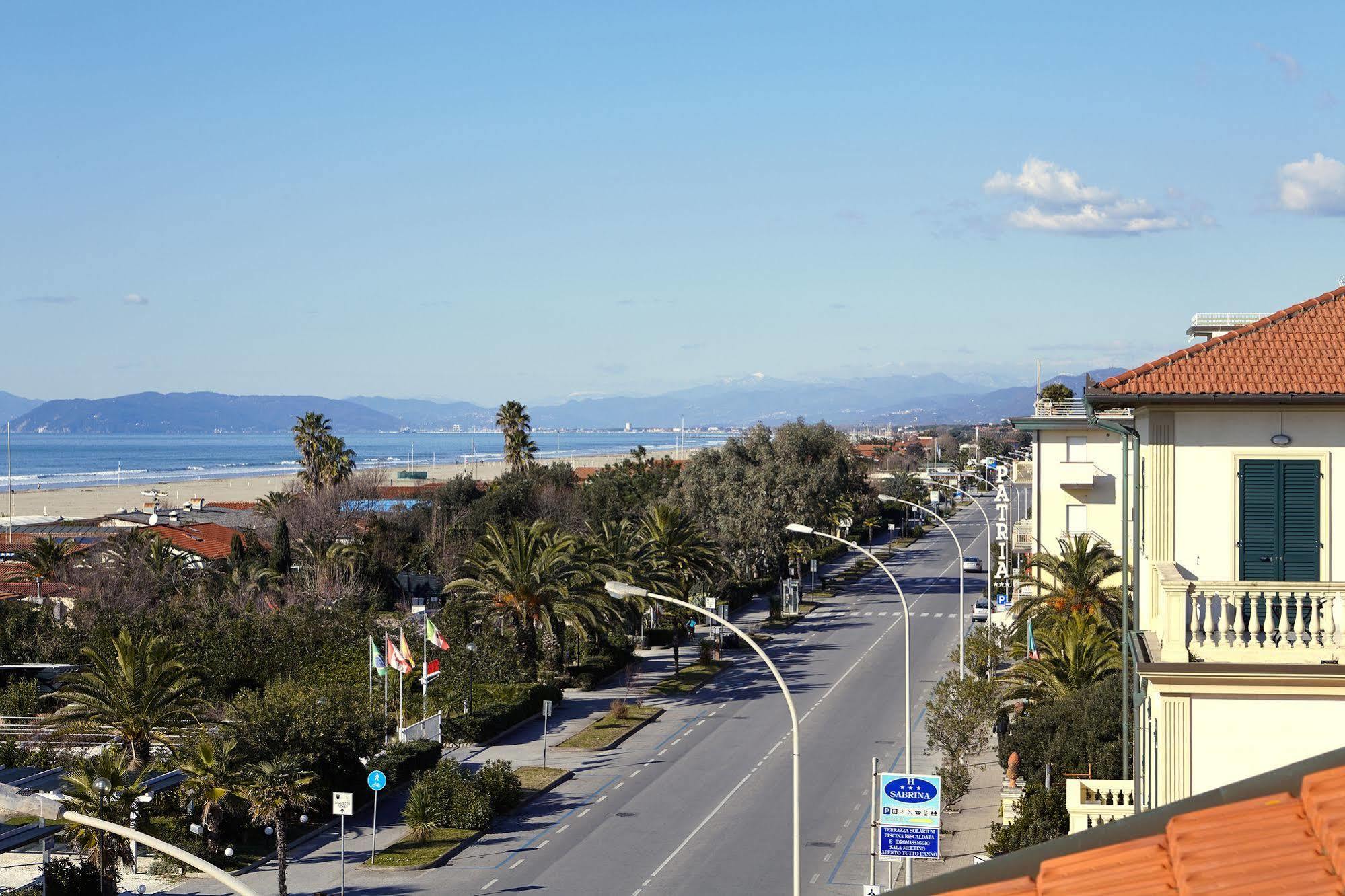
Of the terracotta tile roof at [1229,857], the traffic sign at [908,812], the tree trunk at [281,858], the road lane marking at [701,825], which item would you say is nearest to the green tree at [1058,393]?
the road lane marking at [701,825]

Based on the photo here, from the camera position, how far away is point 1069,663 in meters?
35.3

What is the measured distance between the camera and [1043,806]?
28000mm

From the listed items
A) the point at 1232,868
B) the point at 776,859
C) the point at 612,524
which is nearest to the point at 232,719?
the point at 776,859

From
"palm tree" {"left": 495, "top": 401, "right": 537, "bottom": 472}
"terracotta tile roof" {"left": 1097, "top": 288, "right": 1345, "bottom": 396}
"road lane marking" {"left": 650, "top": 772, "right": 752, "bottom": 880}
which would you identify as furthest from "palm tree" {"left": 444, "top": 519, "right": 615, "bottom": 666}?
"palm tree" {"left": 495, "top": 401, "right": 537, "bottom": 472}

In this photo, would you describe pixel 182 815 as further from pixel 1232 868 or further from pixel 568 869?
pixel 1232 868

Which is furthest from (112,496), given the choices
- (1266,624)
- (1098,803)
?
(1266,624)

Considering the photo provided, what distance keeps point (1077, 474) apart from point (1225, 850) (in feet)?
155

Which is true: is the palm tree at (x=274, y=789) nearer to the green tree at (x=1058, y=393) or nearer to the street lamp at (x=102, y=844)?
the street lamp at (x=102, y=844)

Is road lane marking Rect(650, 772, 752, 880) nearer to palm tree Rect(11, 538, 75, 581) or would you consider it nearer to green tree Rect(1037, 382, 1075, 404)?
green tree Rect(1037, 382, 1075, 404)

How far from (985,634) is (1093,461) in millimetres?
9104

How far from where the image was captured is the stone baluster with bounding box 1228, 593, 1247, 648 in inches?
552

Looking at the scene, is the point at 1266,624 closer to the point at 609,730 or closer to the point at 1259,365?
the point at 1259,365

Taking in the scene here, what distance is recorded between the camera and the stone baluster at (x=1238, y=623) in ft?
46.0

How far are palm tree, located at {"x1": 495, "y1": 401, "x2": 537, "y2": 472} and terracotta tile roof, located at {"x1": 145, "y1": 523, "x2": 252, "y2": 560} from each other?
24878 mm
